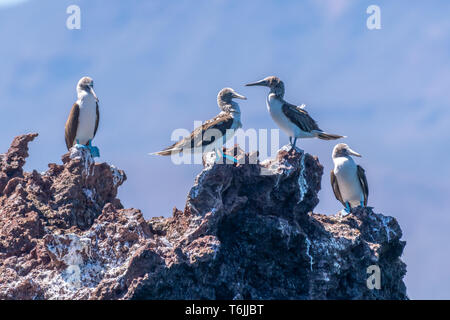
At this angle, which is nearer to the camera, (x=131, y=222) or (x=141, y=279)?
(x=141, y=279)

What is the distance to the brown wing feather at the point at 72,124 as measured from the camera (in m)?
24.2

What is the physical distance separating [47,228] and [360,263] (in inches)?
256

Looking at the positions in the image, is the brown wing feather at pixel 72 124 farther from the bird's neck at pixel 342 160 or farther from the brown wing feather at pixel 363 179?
the brown wing feather at pixel 363 179

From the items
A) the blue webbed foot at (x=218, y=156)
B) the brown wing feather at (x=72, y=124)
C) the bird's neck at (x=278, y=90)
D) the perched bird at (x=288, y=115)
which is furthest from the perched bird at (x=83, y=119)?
the blue webbed foot at (x=218, y=156)

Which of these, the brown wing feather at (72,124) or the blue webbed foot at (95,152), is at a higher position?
the brown wing feather at (72,124)

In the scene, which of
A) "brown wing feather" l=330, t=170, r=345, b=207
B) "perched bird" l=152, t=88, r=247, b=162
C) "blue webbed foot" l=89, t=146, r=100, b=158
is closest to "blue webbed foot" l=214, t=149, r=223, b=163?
"perched bird" l=152, t=88, r=247, b=162

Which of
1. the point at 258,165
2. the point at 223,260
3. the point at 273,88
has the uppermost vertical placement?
the point at 273,88

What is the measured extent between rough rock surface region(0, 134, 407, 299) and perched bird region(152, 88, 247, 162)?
1.80 metres

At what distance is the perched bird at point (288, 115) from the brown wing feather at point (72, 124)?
5.03 m

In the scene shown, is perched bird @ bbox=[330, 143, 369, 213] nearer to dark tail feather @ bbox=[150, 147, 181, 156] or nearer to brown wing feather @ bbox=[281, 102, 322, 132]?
brown wing feather @ bbox=[281, 102, 322, 132]

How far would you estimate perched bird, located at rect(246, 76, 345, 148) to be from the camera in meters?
22.0
